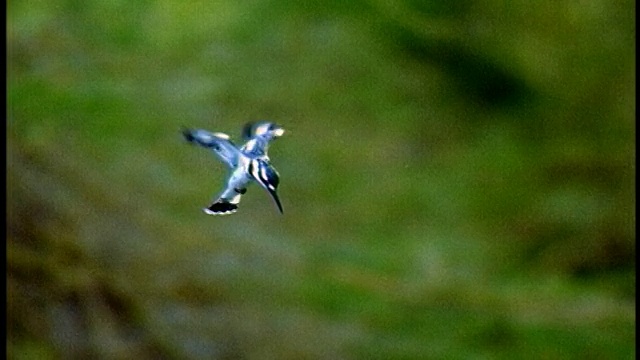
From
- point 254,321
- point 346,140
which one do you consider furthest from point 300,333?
point 346,140

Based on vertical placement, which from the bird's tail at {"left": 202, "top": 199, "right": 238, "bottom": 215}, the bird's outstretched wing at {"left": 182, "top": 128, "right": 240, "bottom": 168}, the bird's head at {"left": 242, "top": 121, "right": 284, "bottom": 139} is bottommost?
the bird's tail at {"left": 202, "top": 199, "right": 238, "bottom": 215}

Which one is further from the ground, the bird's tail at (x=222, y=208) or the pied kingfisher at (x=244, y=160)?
the pied kingfisher at (x=244, y=160)

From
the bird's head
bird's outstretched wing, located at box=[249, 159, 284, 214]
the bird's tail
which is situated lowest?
the bird's tail

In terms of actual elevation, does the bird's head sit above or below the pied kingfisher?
above

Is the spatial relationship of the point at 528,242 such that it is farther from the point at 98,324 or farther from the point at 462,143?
the point at 98,324
